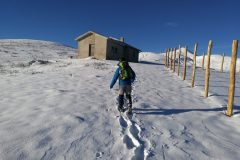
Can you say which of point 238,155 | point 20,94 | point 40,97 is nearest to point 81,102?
point 40,97

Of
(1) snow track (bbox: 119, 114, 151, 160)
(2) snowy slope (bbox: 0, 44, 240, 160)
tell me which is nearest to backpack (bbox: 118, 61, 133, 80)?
(2) snowy slope (bbox: 0, 44, 240, 160)

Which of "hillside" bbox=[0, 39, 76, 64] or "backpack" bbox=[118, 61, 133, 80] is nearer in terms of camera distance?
"backpack" bbox=[118, 61, 133, 80]

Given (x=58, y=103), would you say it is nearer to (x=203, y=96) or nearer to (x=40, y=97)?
(x=40, y=97)

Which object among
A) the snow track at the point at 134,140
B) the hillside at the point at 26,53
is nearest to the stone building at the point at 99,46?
the hillside at the point at 26,53

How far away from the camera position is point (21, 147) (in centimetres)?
458

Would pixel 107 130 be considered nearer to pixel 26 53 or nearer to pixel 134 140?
pixel 134 140

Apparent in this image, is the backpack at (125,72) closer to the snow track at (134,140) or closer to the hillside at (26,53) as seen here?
the snow track at (134,140)

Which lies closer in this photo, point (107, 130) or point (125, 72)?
point (107, 130)

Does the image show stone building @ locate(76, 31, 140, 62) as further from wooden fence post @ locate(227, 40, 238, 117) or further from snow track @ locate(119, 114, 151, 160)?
snow track @ locate(119, 114, 151, 160)

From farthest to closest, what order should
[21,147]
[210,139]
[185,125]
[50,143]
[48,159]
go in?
[185,125]
[210,139]
[50,143]
[21,147]
[48,159]

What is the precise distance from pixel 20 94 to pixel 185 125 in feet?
21.5

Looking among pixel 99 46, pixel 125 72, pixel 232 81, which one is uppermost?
pixel 99 46

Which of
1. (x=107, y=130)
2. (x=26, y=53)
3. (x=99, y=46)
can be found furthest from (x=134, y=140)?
(x=26, y=53)

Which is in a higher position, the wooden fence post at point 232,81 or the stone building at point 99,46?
the stone building at point 99,46
